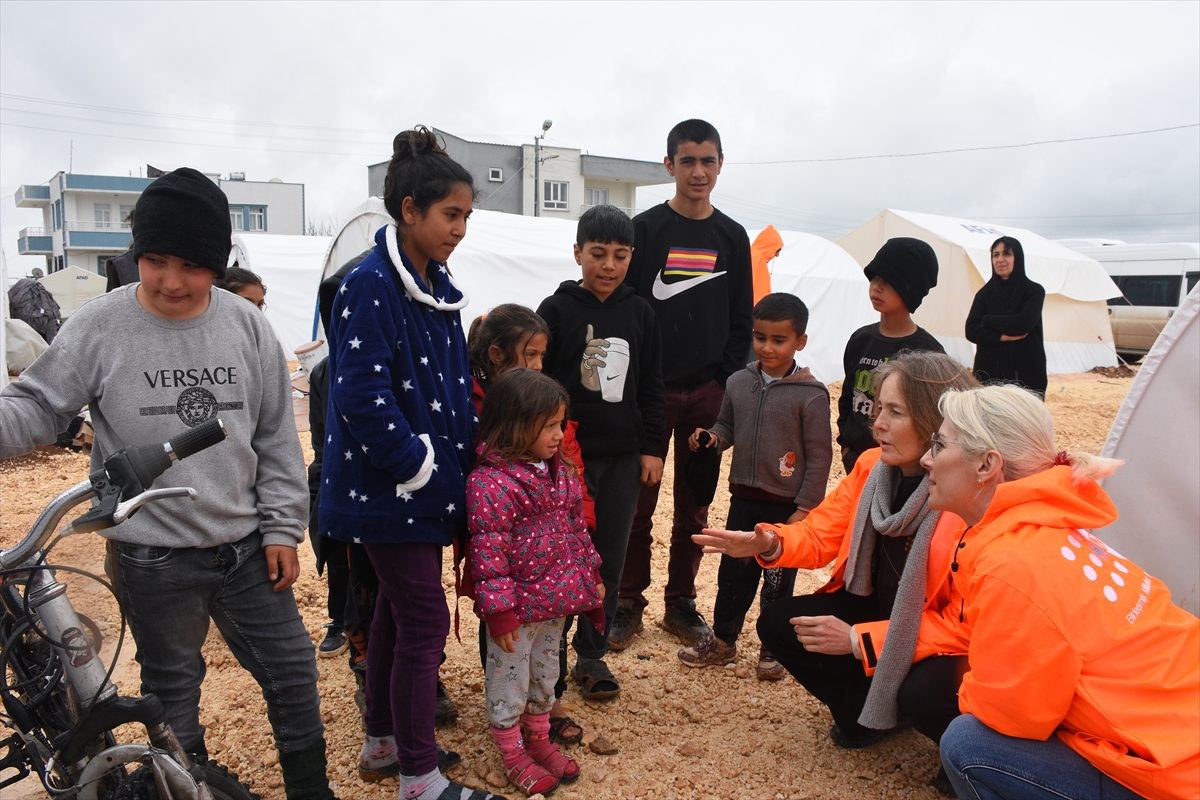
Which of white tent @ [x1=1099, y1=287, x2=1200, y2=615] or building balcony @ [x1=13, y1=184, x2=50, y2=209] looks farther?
building balcony @ [x1=13, y1=184, x2=50, y2=209]

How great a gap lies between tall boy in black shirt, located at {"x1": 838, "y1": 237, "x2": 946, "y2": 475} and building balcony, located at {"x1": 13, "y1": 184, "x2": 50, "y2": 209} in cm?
6470

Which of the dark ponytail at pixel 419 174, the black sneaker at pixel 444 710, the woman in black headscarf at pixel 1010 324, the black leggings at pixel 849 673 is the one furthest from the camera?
the woman in black headscarf at pixel 1010 324

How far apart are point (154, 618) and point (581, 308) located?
69.7 inches

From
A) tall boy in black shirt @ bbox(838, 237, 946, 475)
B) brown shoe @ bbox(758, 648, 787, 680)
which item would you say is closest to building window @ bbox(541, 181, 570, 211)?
tall boy in black shirt @ bbox(838, 237, 946, 475)

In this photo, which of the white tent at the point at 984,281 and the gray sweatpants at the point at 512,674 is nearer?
the gray sweatpants at the point at 512,674

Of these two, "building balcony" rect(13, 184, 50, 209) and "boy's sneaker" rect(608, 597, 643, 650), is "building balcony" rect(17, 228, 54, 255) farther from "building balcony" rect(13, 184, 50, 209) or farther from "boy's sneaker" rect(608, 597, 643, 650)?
"boy's sneaker" rect(608, 597, 643, 650)

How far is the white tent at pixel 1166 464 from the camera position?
8.45 ft

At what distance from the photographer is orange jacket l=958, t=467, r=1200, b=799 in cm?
167

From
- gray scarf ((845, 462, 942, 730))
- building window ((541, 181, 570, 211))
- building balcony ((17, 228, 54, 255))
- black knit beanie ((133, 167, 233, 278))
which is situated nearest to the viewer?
black knit beanie ((133, 167, 233, 278))

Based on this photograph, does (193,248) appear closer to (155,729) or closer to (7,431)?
(7,431)

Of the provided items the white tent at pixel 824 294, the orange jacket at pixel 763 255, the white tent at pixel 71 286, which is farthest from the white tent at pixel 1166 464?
the white tent at pixel 71 286

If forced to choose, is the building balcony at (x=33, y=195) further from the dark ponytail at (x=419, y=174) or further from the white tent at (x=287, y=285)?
the dark ponytail at (x=419, y=174)

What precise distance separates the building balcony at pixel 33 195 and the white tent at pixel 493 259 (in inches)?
2204

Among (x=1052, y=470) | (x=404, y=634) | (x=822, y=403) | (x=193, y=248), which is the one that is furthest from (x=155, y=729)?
(x=822, y=403)
